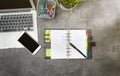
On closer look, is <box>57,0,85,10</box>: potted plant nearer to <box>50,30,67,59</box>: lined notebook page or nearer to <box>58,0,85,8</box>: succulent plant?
<box>58,0,85,8</box>: succulent plant

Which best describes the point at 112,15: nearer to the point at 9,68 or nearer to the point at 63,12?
the point at 63,12

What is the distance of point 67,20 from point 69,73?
0.86 feet

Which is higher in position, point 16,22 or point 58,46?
point 16,22

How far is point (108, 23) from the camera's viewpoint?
123 centimetres

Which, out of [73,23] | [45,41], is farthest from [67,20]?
[45,41]

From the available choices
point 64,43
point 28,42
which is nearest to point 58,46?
point 64,43

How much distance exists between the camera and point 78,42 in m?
1.19

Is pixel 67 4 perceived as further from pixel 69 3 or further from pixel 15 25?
pixel 15 25

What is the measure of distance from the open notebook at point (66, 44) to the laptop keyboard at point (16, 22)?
0.10m

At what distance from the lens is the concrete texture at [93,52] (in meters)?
1.19

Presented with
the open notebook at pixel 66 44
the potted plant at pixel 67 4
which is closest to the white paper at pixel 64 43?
the open notebook at pixel 66 44

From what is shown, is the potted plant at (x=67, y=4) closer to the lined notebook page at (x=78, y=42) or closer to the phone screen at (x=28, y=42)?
the lined notebook page at (x=78, y=42)

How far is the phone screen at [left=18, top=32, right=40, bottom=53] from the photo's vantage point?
3.86 ft

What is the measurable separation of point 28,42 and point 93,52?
12.7 inches
